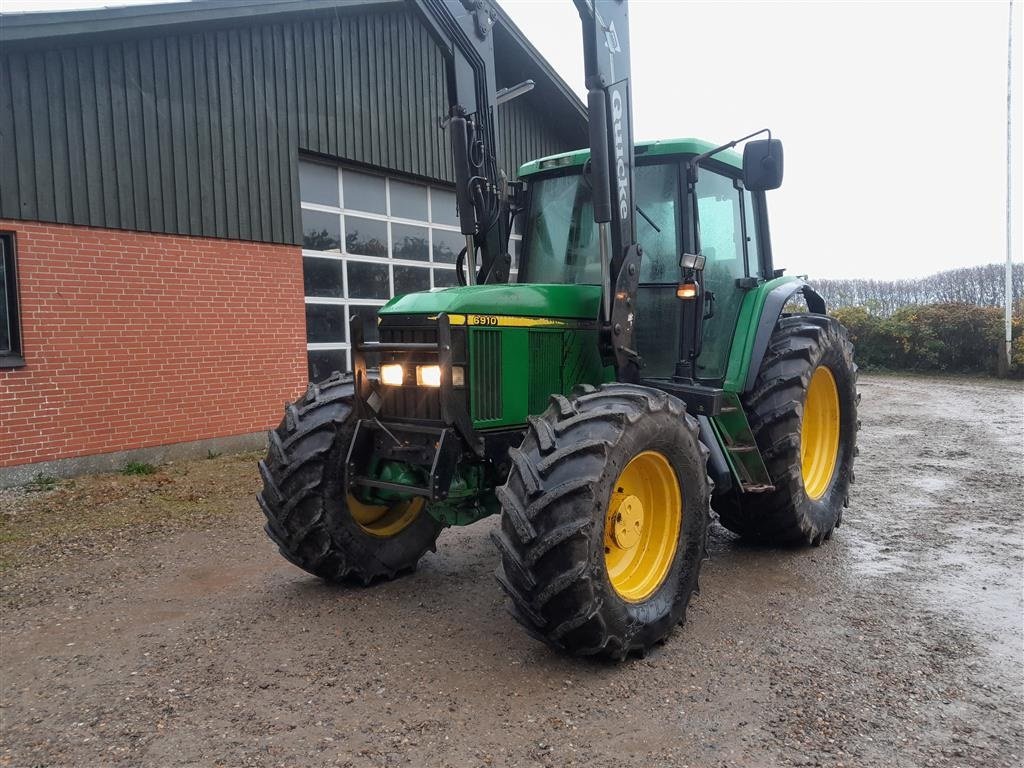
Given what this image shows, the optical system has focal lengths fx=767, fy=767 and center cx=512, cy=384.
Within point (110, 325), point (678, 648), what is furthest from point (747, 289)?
point (110, 325)

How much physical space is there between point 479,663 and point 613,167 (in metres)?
2.61

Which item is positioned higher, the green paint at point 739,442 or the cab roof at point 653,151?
the cab roof at point 653,151

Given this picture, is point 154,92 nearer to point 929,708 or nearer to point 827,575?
point 827,575

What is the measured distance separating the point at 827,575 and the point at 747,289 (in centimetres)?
192

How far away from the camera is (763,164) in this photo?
4.64 meters

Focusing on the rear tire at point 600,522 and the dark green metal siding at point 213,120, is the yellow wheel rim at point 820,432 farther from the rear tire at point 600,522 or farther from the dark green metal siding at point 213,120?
the dark green metal siding at point 213,120

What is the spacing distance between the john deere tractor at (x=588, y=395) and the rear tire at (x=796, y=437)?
2 centimetres

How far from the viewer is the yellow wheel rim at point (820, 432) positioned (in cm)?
570

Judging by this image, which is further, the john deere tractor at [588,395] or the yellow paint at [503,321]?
the yellow paint at [503,321]

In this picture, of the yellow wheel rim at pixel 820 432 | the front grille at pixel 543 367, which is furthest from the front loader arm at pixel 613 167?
the yellow wheel rim at pixel 820 432

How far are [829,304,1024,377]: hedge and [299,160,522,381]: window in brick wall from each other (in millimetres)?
13342

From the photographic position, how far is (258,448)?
9461mm

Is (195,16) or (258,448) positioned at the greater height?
(195,16)

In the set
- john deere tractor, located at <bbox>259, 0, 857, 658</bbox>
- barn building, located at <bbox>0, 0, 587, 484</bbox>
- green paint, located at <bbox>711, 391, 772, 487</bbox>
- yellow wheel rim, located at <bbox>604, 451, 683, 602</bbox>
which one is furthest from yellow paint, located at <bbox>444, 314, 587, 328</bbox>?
barn building, located at <bbox>0, 0, 587, 484</bbox>
